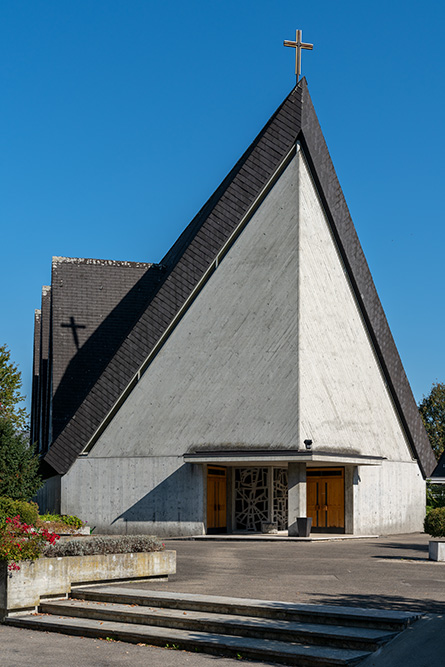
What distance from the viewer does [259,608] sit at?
10.4m

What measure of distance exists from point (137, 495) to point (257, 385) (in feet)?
19.7

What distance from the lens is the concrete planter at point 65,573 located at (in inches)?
475

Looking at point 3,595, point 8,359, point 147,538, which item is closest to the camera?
point 3,595

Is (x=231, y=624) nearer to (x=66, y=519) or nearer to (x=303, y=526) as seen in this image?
(x=303, y=526)

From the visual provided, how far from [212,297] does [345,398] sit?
6.24 meters

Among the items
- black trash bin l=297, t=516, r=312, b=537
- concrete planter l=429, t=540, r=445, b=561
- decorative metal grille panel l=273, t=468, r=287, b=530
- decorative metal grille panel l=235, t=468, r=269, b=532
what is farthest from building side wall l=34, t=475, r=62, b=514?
concrete planter l=429, t=540, r=445, b=561

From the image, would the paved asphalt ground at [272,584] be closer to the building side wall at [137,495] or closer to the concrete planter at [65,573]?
the concrete planter at [65,573]

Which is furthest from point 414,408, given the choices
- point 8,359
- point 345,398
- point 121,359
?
point 8,359

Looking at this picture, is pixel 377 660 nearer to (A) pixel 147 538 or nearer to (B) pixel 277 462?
(A) pixel 147 538

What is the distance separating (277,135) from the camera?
101ft

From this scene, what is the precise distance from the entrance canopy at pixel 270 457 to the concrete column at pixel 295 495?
41cm

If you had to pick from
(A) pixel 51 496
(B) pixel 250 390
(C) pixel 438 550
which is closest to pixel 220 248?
(B) pixel 250 390

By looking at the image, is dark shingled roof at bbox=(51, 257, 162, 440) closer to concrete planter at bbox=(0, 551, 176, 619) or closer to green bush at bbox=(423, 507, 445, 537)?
green bush at bbox=(423, 507, 445, 537)

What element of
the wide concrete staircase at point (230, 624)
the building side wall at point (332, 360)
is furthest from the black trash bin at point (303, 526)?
the wide concrete staircase at point (230, 624)
